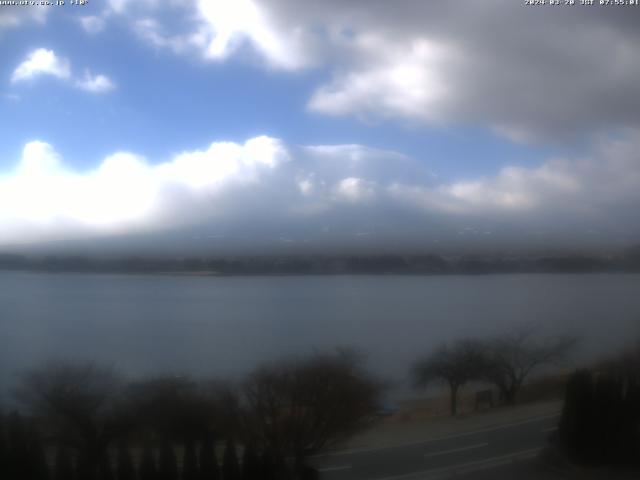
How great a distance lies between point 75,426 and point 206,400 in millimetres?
718

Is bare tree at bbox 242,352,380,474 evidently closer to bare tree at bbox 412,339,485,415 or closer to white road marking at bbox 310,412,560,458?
white road marking at bbox 310,412,560,458

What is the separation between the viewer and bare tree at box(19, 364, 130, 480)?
2.97m

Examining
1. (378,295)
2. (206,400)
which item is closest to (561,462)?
(378,295)

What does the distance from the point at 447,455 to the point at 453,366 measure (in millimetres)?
556

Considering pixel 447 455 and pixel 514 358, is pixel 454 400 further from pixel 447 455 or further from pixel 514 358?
pixel 514 358

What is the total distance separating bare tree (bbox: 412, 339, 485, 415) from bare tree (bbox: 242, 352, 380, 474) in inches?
17.3

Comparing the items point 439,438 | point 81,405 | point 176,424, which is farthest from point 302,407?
point 81,405

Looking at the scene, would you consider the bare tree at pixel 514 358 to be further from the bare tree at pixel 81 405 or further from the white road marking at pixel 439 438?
the bare tree at pixel 81 405

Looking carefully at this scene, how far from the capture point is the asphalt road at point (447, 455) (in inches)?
127

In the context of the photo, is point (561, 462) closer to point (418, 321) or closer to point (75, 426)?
point (418, 321)

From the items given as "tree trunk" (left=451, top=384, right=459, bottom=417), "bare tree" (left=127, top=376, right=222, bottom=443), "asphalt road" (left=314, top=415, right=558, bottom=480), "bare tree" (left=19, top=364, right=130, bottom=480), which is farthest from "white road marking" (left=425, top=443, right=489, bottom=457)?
"bare tree" (left=19, top=364, right=130, bottom=480)

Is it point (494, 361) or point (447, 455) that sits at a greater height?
point (494, 361)

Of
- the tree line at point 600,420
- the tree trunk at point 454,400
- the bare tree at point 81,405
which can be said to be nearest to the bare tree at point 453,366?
the tree trunk at point 454,400

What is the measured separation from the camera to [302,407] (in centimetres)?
317
